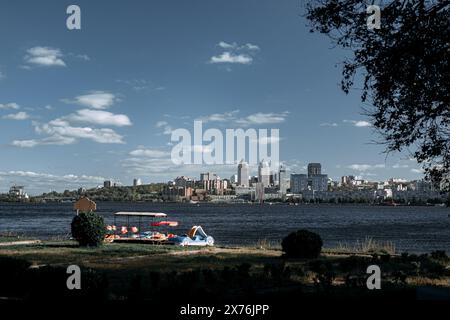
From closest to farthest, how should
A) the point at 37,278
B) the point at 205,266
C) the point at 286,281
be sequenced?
the point at 37,278, the point at 286,281, the point at 205,266

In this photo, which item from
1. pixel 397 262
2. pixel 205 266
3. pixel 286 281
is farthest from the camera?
pixel 397 262

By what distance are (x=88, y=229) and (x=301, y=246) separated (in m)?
10.8

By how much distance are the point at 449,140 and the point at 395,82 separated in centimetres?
220

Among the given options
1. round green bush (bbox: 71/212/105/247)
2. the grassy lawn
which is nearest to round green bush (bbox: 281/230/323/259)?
the grassy lawn

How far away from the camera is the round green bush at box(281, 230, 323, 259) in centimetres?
2448

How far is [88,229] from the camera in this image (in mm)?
28469

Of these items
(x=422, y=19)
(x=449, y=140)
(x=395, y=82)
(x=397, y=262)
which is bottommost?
(x=397, y=262)

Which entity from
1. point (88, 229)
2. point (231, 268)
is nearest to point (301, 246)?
point (231, 268)

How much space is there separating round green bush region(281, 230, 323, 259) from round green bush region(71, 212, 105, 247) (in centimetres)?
975

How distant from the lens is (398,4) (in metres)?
14.9

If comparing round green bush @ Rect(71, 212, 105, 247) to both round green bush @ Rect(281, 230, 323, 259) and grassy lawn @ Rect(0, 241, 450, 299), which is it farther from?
round green bush @ Rect(281, 230, 323, 259)

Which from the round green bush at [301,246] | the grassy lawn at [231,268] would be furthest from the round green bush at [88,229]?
the round green bush at [301,246]

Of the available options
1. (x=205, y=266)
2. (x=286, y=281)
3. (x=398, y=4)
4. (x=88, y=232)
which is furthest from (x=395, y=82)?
(x=88, y=232)

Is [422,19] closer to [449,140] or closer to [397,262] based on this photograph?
[449,140]
